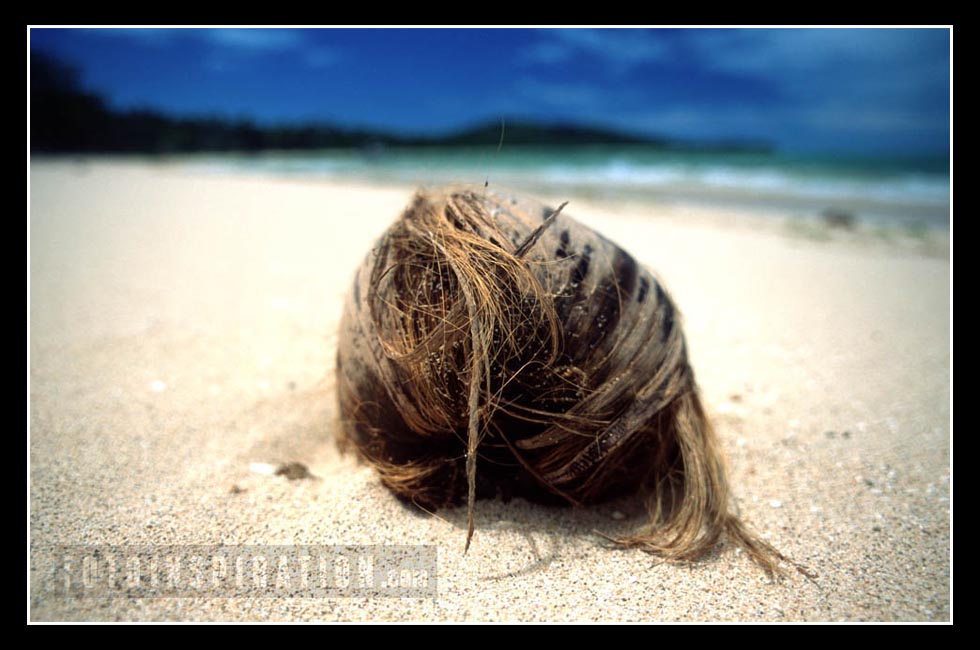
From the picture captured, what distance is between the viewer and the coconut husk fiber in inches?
67.9

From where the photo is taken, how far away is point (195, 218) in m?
7.64

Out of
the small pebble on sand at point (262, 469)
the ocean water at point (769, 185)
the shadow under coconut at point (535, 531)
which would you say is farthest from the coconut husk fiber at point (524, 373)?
the ocean water at point (769, 185)

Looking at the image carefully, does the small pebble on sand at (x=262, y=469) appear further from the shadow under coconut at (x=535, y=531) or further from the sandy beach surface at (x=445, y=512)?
the shadow under coconut at (x=535, y=531)

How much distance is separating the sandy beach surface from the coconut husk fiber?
0.14 meters

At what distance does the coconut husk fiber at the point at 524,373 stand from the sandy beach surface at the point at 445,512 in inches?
5.6

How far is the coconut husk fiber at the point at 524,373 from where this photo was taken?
172 centimetres

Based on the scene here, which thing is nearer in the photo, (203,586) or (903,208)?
(203,586)

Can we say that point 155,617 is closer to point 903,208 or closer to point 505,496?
point 505,496

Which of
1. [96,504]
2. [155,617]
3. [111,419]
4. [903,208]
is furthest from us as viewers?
[903,208]

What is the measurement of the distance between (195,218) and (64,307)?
12.6 feet

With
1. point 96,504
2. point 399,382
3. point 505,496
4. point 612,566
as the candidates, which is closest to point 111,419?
point 96,504

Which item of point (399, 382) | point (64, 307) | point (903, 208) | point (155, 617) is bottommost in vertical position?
point (155, 617)

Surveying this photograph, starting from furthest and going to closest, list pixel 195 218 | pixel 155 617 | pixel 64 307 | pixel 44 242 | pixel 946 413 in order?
pixel 195 218
pixel 44 242
pixel 64 307
pixel 946 413
pixel 155 617

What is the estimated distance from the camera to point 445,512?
202cm
